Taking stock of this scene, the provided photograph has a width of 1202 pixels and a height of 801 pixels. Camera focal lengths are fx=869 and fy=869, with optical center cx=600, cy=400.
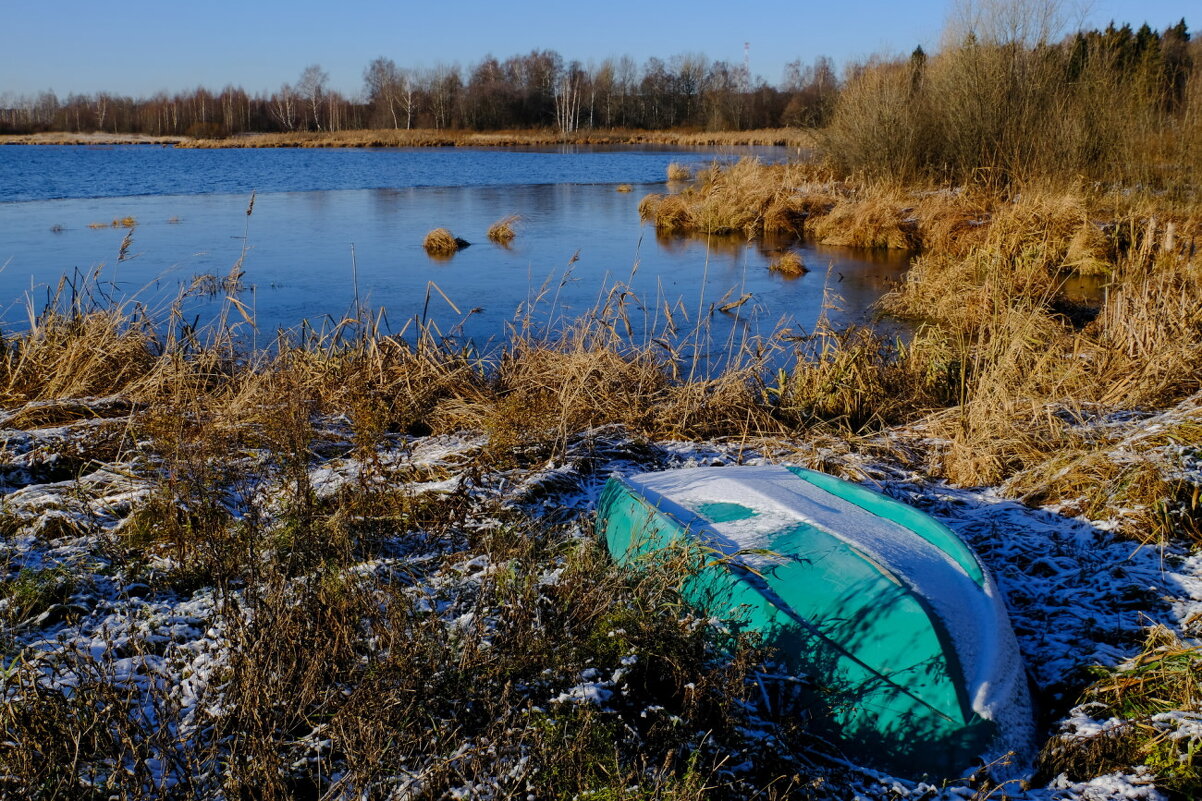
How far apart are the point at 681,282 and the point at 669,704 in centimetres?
889

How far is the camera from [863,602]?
8.63ft

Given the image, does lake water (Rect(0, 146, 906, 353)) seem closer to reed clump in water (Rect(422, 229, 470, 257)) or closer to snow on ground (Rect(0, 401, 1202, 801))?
reed clump in water (Rect(422, 229, 470, 257))

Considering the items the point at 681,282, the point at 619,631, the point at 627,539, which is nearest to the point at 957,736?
the point at 619,631

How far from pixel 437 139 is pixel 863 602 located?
54.9 meters

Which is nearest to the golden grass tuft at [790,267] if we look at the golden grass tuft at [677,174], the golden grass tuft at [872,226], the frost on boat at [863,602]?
the golden grass tuft at [872,226]

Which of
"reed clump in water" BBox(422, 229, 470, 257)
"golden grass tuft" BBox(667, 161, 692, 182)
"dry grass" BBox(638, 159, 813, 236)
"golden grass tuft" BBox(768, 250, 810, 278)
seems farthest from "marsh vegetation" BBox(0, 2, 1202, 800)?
"golden grass tuft" BBox(667, 161, 692, 182)

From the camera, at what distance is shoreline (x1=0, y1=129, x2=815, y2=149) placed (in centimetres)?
5159

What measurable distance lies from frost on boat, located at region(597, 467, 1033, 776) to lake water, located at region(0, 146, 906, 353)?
1.92 m

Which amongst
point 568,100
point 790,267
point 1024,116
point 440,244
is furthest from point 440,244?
point 568,100

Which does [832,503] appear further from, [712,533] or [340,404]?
[340,404]

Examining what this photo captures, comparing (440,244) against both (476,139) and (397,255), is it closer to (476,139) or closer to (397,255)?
(397,255)

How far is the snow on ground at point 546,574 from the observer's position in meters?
2.36

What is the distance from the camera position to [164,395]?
4656mm

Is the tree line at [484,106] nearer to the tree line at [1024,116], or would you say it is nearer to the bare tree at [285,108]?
the bare tree at [285,108]
